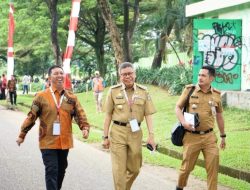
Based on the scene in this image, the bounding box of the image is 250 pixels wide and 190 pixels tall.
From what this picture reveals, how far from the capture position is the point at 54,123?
7180 mm

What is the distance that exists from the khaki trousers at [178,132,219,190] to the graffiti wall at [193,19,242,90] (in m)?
12.7

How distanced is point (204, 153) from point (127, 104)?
1253 millimetres

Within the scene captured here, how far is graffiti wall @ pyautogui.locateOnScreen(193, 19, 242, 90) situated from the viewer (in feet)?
66.5

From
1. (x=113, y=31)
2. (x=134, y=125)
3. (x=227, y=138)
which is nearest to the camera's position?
(x=134, y=125)

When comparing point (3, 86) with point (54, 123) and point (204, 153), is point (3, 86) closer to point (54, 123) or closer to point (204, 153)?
point (54, 123)

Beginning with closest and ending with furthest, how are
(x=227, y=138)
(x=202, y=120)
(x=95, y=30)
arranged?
(x=202, y=120) < (x=227, y=138) < (x=95, y=30)

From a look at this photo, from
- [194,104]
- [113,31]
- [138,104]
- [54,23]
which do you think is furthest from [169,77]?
[138,104]

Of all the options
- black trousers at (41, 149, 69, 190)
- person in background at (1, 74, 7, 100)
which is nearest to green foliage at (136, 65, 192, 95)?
person in background at (1, 74, 7, 100)

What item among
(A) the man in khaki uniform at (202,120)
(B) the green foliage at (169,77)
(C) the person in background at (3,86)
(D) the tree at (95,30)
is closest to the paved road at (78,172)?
(A) the man in khaki uniform at (202,120)

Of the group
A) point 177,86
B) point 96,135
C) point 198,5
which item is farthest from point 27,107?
point 96,135

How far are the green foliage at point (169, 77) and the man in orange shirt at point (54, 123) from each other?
18.0 meters

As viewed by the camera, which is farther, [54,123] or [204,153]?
[204,153]

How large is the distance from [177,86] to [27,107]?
27.1ft

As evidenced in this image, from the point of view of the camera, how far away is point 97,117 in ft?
71.3
